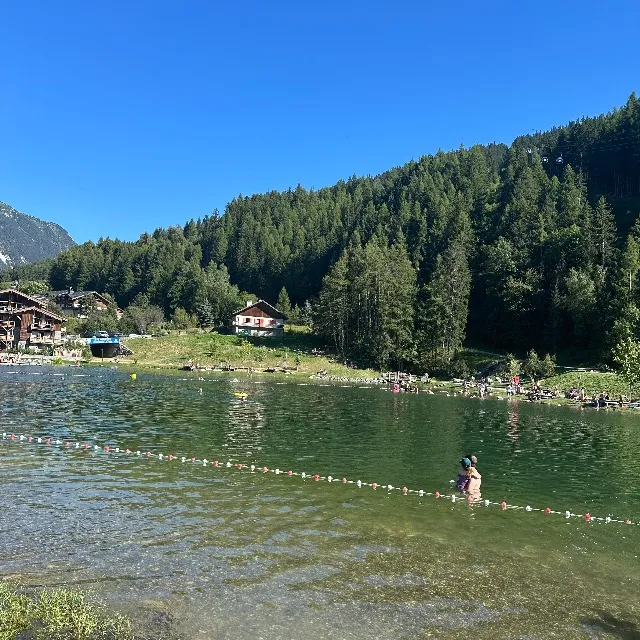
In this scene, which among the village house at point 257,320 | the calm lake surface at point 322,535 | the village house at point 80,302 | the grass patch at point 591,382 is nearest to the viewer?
the calm lake surface at point 322,535

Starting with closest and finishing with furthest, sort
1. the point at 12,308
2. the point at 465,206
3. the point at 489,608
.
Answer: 1. the point at 489,608
2. the point at 12,308
3. the point at 465,206

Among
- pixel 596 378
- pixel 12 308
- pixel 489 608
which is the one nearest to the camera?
pixel 489 608

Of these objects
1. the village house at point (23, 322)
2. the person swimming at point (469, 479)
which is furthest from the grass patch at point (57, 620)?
the village house at point (23, 322)

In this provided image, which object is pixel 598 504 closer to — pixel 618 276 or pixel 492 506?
pixel 492 506

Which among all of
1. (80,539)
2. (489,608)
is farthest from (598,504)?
(80,539)

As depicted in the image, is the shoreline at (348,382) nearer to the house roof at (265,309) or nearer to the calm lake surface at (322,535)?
the calm lake surface at (322,535)

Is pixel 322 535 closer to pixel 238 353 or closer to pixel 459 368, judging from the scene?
pixel 459 368

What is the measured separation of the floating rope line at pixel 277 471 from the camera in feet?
64.5

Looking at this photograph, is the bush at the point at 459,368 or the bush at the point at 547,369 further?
the bush at the point at 459,368

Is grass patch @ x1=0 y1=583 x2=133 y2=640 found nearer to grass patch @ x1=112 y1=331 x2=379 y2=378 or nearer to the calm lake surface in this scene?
the calm lake surface

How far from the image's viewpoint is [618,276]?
95625 millimetres

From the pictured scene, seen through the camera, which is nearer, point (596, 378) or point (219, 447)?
point (219, 447)

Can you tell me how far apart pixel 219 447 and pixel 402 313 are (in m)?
76.0

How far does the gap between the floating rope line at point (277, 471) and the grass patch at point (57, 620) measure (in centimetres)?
1310
